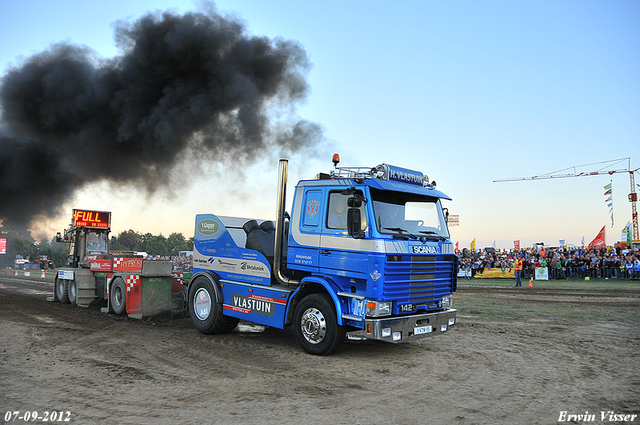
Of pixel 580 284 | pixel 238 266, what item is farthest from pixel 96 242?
pixel 580 284

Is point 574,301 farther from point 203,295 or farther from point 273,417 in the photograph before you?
point 273,417

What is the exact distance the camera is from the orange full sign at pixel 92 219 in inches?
645

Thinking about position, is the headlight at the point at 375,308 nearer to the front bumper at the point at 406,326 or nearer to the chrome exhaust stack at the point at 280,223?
the front bumper at the point at 406,326

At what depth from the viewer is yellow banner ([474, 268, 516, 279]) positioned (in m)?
30.0

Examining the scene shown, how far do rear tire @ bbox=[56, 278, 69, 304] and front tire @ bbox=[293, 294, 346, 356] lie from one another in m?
10.5

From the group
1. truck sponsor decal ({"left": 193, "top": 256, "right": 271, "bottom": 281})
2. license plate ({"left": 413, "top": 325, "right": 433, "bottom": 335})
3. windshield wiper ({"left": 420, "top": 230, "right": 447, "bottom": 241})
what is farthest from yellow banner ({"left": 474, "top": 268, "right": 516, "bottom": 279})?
truck sponsor decal ({"left": 193, "top": 256, "right": 271, "bottom": 281})

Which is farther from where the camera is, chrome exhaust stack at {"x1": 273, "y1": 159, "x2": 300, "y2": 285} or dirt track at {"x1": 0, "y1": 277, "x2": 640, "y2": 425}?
chrome exhaust stack at {"x1": 273, "y1": 159, "x2": 300, "y2": 285}

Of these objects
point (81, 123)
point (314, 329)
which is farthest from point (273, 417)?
point (81, 123)

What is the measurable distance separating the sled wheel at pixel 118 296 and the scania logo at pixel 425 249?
789cm

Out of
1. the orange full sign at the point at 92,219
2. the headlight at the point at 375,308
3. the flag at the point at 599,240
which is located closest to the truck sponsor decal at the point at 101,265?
the orange full sign at the point at 92,219

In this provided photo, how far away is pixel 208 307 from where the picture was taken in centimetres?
938

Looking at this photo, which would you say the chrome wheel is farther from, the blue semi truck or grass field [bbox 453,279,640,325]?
grass field [bbox 453,279,640,325]

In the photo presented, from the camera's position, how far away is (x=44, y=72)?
1883cm

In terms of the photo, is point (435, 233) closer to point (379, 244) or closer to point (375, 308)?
point (379, 244)
